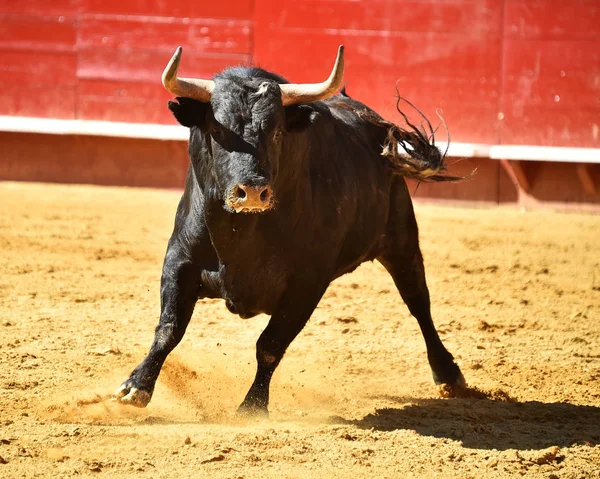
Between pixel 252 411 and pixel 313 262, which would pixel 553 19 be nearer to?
pixel 313 262

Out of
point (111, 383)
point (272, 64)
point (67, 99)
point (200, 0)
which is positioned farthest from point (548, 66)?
point (111, 383)

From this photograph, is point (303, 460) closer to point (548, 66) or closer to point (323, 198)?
point (323, 198)

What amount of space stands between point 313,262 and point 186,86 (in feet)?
2.57

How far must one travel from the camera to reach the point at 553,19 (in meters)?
9.27

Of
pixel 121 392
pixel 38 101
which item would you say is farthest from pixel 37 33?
pixel 121 392

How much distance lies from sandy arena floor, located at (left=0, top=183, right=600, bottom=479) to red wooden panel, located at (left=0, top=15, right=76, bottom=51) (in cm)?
→ 207

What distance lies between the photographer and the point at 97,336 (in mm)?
4887

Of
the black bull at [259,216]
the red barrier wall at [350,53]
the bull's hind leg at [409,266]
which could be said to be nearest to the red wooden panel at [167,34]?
the red barrier wall at [350,53]

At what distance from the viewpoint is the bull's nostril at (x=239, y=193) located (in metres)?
3.36

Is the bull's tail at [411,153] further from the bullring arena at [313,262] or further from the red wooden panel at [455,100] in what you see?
the red wooden panel at [455,100]

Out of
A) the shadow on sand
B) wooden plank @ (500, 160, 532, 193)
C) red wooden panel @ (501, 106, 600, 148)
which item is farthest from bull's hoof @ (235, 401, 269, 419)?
red wooden panel @ (501, 106, 600, 148)

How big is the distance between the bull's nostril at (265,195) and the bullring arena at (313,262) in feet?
0.05

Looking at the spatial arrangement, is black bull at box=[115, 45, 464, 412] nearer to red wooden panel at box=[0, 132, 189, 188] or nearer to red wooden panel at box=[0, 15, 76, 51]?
red wooden panel at box=[0, 132, 189, 188]

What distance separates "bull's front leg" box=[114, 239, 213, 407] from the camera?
360 centimetres
